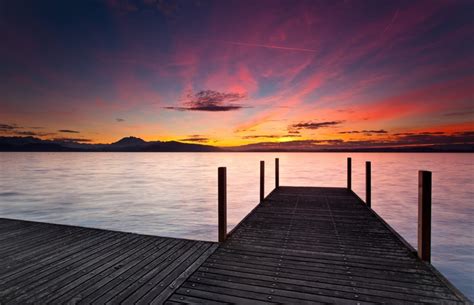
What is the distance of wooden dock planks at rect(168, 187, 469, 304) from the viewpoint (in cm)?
326

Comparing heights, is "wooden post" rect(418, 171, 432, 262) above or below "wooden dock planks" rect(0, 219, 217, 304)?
above

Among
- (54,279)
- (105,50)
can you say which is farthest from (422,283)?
(105,50)

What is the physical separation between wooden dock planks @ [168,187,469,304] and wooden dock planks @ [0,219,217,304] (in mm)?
433

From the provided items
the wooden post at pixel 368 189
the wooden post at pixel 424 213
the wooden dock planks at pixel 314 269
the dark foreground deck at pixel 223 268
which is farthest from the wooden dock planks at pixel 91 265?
the wooden post at pixel 368 189

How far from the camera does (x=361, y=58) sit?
1823cm

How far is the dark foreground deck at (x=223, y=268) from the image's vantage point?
10.8 ft

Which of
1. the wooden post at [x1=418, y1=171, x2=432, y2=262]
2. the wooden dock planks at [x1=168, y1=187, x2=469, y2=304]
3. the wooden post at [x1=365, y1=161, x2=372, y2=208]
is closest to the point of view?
the wooden dock planks at [x1=168, y1=187, x2=469, y2=304]

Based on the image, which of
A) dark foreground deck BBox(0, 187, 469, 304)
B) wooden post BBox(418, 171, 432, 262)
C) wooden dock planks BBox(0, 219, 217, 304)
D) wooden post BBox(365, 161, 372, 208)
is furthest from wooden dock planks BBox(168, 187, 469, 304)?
wooden post BBox(365, 161, 372, 208)

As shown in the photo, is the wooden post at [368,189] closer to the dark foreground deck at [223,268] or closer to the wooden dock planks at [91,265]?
the dark foreground deck at [223,268]

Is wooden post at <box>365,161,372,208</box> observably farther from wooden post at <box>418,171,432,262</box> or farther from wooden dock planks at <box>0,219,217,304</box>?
wooden dock planks at <box>0,219,217,304</box>

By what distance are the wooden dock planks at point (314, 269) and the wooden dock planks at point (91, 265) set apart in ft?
1.42

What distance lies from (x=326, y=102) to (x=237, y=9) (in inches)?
582

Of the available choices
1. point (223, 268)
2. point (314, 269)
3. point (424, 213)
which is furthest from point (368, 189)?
point (223, 268)

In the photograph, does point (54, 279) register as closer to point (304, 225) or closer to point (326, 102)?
point (304, 225)
